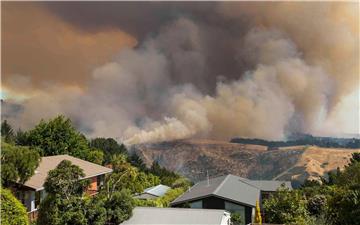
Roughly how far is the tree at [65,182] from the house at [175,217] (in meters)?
2.47

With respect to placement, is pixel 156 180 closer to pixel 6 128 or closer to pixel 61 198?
pixel 6 128

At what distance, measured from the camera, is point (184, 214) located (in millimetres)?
17578

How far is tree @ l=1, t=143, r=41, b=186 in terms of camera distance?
1192cm

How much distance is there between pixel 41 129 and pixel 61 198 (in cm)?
2371

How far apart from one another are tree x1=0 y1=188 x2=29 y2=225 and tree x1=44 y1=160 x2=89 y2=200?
16.2 feet

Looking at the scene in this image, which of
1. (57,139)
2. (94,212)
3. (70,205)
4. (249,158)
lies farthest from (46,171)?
(249,158)

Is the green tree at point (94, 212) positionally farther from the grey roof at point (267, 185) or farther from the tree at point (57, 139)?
the grey roof at point (267, 185)

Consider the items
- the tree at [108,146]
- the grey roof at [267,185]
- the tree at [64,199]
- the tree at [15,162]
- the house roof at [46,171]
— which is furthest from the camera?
the tree at [108,146]

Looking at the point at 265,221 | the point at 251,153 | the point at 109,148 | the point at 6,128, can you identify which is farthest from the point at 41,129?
the point at 251,153

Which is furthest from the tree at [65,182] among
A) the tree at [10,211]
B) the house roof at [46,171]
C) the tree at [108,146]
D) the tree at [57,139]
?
the tree at [108,146]

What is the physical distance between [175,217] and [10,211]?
26.4 feet

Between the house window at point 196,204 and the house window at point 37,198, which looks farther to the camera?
the house window at point 196,204

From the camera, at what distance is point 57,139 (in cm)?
3781

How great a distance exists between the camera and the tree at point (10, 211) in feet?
34.0
